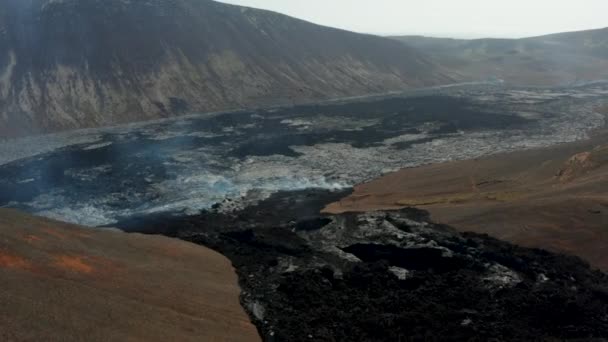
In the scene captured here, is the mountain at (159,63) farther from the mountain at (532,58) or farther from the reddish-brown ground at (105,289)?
the reddish-brown ground at (105,289)

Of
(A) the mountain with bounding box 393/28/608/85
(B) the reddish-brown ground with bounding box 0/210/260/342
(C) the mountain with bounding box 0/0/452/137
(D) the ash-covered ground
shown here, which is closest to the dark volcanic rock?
(B) the reddish-brown ground with bounding box 0/210/260/342

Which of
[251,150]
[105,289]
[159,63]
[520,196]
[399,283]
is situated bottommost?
[399,283]

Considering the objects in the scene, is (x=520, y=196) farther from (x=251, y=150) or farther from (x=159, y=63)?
(x=159, y=63)

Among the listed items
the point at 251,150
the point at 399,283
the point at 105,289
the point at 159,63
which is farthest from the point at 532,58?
the point at 105,289

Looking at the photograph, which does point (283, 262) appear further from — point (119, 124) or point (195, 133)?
point (119, 124)

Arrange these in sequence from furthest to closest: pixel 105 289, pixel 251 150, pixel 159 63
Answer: pixel 159 63 < pixel 251 150 < pixel 105 289
